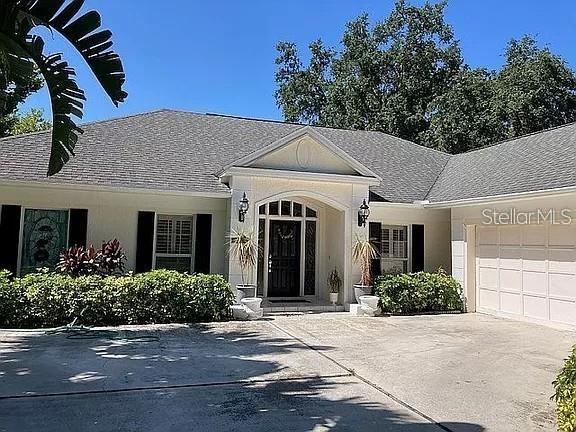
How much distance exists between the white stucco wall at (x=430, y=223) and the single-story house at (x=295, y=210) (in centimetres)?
4

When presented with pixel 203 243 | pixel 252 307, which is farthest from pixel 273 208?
pixel 252 307

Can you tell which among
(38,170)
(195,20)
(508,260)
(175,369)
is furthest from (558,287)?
(195,20)

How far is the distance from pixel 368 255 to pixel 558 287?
175 inches

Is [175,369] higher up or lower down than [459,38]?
lower down

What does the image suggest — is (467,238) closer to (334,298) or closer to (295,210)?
(334,298)

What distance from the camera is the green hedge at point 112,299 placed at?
9938mm

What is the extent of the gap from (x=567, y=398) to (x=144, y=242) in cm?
1010

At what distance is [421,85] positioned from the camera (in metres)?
32.3

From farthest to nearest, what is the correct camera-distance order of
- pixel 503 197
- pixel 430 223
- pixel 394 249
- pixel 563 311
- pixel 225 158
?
pixel 430 223
pixel 394 249
pixel 225 158
pixel 503 197
pixel 563 311

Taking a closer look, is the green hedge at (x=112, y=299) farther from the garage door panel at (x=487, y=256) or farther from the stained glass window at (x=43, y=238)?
the garage door panel at (x=487, y=256)

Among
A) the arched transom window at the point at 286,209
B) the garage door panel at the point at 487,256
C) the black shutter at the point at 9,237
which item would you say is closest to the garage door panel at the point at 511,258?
the garage door panel at the point at 487,256

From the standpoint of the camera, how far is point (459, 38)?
33.7m

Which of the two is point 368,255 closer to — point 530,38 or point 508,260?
point 508,260

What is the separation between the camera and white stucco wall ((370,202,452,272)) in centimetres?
1455
